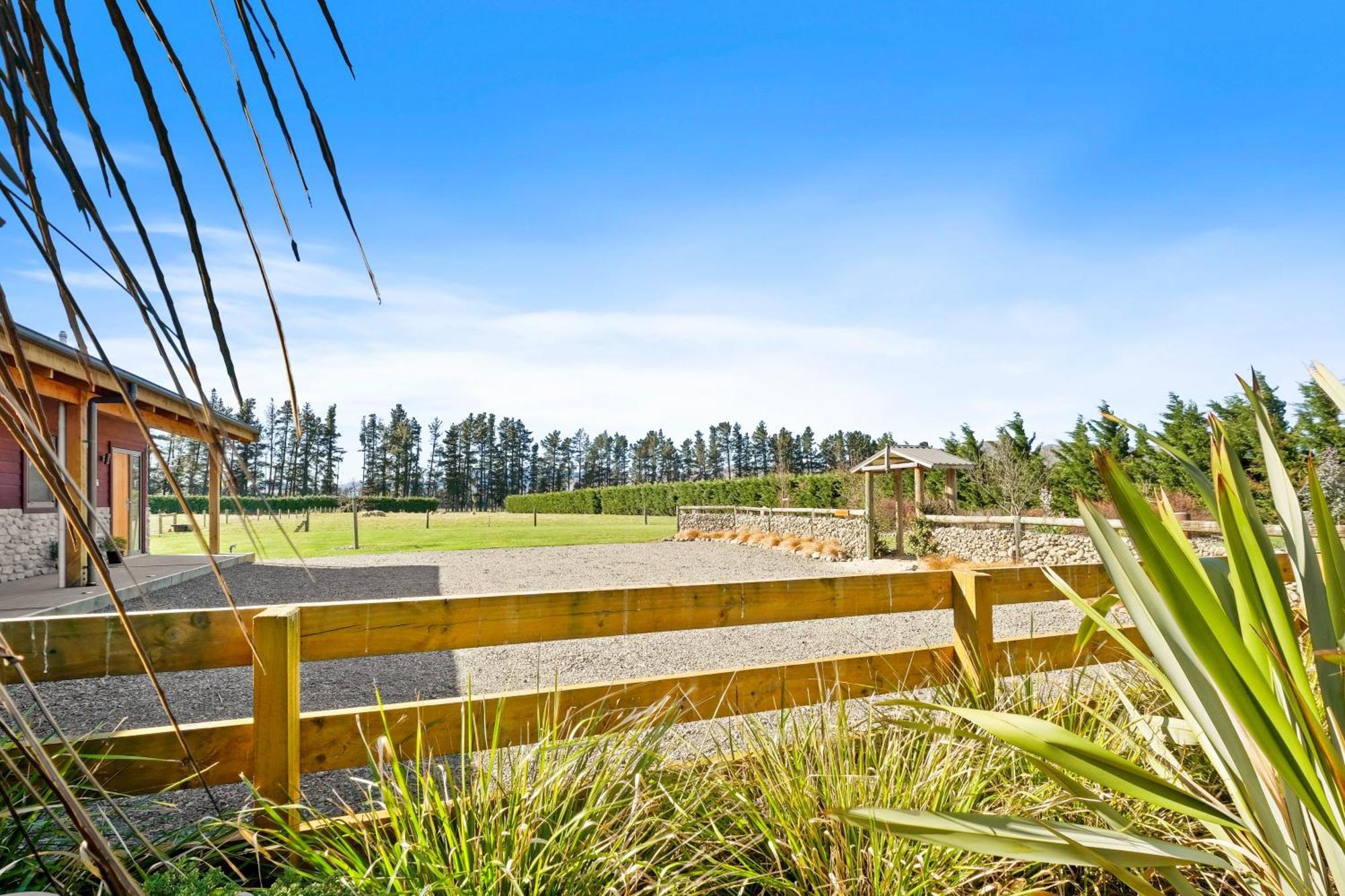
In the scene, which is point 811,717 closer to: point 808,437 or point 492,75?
point 492,75

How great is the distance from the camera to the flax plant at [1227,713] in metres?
1.23

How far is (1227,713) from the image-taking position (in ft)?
4.50

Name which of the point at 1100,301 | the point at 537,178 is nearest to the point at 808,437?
the point at 1100,301

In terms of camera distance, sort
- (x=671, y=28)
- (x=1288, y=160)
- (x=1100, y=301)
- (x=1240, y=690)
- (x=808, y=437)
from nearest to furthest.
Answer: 1. (x=1240, y=690)
2. (x=671, y=28)
3. (x=1288, y=160)
4. (x=1100, y=301)
5. (x=808, y=437)

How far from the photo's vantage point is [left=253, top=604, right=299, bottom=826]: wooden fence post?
6.73 feet

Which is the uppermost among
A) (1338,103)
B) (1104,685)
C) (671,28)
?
(1338,103)

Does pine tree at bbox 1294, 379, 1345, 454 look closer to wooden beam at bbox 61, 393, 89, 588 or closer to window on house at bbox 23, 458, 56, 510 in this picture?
wooden beam at bbox 61, 393, 89, 588

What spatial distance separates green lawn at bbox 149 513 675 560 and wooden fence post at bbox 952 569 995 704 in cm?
1291

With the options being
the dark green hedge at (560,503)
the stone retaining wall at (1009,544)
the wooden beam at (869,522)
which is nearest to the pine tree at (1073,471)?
the stone retaining wall at (1009,544)

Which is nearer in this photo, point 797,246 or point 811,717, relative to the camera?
point 811,717

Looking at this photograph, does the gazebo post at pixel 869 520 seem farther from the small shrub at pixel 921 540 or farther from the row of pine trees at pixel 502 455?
the row of pine trees at pixel 502 455

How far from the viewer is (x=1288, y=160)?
710cm

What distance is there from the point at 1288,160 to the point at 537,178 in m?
7.89

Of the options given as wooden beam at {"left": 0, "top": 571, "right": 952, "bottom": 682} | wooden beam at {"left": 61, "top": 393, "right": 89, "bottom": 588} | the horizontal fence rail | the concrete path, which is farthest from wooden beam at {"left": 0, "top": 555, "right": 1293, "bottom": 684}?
wooden beam at {"left": 61, "top": 393, "right": 89, "bottom": 588}
